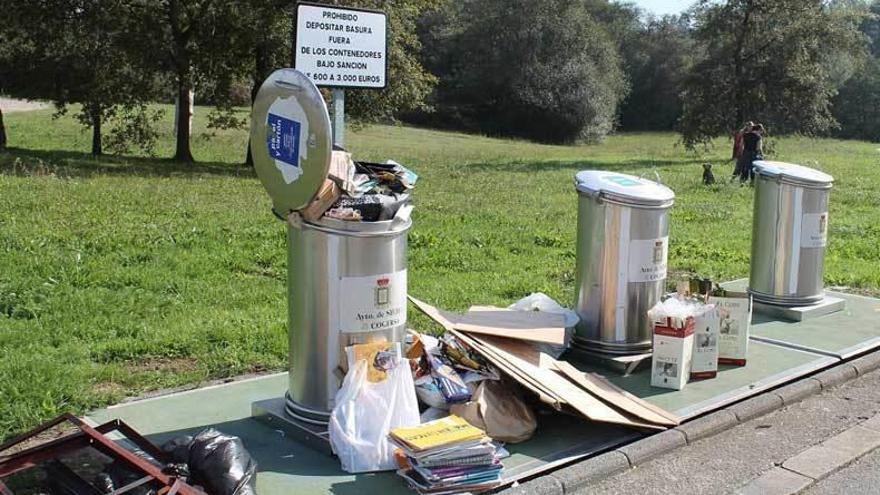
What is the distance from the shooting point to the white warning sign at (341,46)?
4.63m

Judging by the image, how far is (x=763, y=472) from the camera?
451 cm

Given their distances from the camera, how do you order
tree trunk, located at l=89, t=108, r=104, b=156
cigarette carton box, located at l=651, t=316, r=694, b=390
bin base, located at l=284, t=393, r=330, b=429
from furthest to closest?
tree trunk, located at l=89, t=108, r=104, b=156 → cigarette carton box, located at l=651, t=316, r=694, b=390 → bin base, located at l=284, t=393, r=330, b=429

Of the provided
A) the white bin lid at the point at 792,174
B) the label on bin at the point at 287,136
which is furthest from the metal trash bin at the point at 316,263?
the white bin lid at the point at 792,174

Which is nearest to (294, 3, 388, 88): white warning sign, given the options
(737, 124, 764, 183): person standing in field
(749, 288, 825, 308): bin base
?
(749, 288, 825, 308): bin base

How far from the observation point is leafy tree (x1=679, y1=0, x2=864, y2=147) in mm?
29703

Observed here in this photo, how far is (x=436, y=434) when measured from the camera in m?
4.13

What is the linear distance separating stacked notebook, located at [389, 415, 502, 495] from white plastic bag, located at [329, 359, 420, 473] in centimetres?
13

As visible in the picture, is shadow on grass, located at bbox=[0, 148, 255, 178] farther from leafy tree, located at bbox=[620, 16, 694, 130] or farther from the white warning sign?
leafy tree, located at bbox=[620, 16, 694, 130]

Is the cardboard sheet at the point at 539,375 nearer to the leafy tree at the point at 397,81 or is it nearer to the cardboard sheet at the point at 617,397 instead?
the cardboard sheet at the point at 617,397

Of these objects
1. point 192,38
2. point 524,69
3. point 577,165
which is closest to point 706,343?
point 192,38

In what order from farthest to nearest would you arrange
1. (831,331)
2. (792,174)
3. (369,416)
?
(792,174)
(831,331)
(369,416)

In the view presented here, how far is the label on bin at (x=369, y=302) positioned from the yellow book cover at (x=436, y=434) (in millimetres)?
561

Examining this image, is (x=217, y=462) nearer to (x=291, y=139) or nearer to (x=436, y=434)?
(x=436, y=434)

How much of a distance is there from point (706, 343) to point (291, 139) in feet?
9.94
